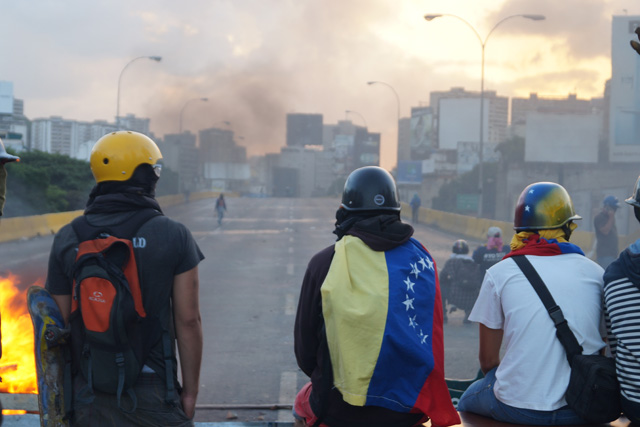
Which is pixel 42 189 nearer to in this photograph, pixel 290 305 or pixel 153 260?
pixel 290 305

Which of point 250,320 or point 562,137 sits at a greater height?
point 562,137

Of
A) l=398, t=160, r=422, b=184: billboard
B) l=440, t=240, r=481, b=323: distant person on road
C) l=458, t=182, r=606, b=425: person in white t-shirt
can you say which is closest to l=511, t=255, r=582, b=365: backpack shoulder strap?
l=458, t=182, r=606, b=425: person in white t-shirt

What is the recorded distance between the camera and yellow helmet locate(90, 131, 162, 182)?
2.70 metres

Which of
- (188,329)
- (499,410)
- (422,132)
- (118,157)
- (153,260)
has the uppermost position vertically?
(422,132)

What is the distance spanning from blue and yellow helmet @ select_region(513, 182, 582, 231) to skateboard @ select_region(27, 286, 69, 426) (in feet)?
6.47

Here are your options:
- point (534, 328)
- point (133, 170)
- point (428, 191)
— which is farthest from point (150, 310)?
point (428, 191)

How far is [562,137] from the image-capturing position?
167 feet

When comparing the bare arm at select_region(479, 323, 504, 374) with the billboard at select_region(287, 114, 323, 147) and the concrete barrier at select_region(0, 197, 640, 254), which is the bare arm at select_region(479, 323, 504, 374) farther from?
the billboard at select_region(287, 114, 323, 147)

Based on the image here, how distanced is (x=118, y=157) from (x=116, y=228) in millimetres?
317

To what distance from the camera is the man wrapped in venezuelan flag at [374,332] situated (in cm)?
246

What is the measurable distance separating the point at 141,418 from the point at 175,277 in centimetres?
53

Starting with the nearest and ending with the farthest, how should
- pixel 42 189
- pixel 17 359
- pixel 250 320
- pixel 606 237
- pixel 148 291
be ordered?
pixel 148 291 < pixel 17 359 < pixel 250 320 < pixel 606 237 < pixel 42 189

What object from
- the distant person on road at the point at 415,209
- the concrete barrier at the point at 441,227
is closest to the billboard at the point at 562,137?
the distant person on road at the point at 415,209

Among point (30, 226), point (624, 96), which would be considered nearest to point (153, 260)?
point (30, 226)
